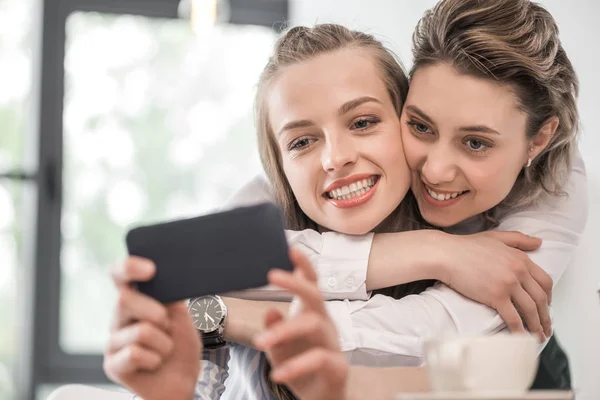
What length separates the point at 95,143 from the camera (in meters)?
4.43

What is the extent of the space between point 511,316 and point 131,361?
0.83 metres

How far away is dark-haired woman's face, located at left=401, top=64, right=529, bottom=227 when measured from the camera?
1.65 metres

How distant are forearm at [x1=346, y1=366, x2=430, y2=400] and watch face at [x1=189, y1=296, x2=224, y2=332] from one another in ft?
1.12

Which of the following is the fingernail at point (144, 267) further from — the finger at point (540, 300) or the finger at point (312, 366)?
the finger at point (540, 300)

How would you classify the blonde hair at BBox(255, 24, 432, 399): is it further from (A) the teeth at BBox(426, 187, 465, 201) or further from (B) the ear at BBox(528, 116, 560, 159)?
(B) the ear at BBox(528, 116, 560, 159)

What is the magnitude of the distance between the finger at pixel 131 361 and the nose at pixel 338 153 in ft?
2.06

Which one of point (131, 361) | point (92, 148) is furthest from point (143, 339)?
point (92, 148)

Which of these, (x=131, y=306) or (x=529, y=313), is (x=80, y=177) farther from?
(x=131, y=306)

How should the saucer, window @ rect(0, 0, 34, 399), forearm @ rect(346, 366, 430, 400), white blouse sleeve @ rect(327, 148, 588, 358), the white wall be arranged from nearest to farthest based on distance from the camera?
the saucer
forearm @ rect(346, 366, 430, 400)
white blouse sleeve @ rect(327, 148, 588, 358)
the white wall
window @ rect(0, 0, 34, 399)

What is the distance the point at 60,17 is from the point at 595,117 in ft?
9.87

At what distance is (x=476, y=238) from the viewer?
176 cm

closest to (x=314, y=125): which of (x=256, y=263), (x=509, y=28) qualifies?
(x=509, y=28)

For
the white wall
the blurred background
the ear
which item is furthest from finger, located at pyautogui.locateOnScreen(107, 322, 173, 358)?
the blurred background

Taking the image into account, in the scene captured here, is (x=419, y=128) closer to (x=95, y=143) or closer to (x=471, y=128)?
(x=471, y=128)
